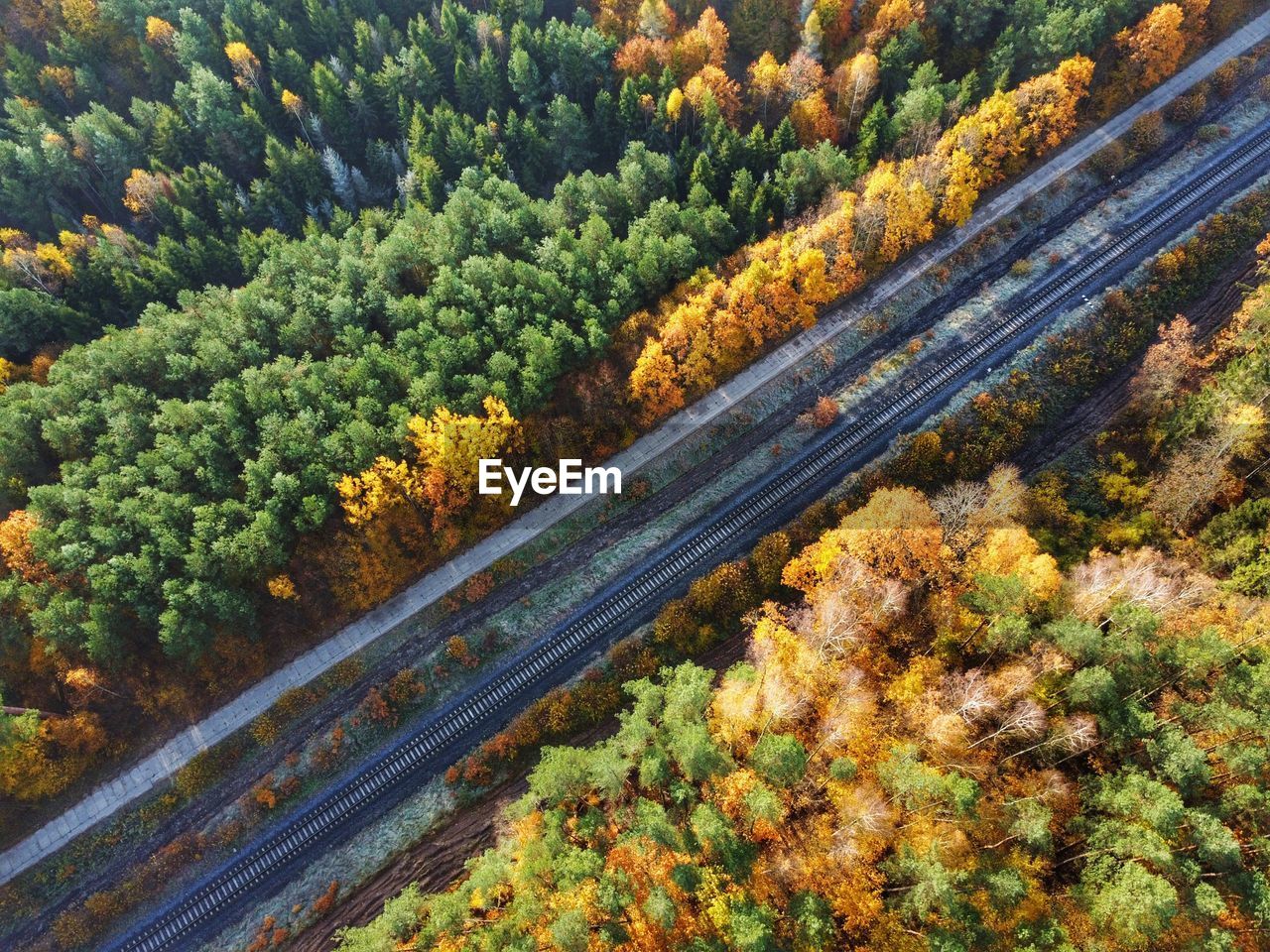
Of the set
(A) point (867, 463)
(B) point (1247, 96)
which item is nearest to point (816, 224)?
(A) point (867, 463)

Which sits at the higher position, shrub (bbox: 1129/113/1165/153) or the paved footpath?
the paved footpath

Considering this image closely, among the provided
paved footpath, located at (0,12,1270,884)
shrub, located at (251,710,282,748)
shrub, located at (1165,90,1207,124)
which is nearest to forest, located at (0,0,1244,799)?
paved footpath, located at (0,12,1270,884)

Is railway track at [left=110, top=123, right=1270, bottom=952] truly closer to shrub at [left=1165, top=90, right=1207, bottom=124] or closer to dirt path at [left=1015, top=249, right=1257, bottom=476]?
shrub at [left=1165, top=90, right=1207, bottom=124]

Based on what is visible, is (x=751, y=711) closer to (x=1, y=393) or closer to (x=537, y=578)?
(x=537, y=578)

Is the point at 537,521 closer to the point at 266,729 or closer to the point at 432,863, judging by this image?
the point at 266,729

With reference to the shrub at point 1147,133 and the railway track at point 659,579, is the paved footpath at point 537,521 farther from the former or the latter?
the railway track at point 659,579
